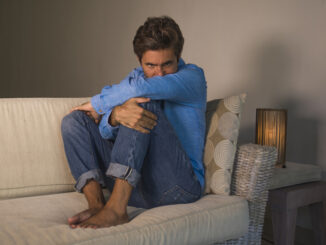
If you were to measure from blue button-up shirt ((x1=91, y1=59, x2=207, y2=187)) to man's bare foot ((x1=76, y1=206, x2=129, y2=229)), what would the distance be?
358mm

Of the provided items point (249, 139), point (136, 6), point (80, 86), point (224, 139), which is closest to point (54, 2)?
point (80, 86)

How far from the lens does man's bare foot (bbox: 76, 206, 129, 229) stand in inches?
Result: 41.4

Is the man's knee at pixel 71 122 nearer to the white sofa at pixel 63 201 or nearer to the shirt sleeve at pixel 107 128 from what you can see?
the shirt sleeve at pixel 107 128

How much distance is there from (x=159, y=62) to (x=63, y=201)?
66 centimetres

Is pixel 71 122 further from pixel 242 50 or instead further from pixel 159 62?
pixel 242 50

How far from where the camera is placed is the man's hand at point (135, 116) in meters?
1.17

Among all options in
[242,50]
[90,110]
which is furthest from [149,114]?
[242,50]

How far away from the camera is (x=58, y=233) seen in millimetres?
980

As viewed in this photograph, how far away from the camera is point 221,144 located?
4.71 ft

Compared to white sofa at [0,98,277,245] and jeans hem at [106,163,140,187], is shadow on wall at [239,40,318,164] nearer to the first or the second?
white sofa at [0,98,277,245]

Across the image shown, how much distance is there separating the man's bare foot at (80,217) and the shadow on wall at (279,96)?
4.32ft

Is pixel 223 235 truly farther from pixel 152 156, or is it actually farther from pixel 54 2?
pixel 54 2

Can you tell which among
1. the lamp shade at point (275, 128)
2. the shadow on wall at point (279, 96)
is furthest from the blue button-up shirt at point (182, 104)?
the shadow on wall at point (279, 96)

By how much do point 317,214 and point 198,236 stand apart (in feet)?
3.00
